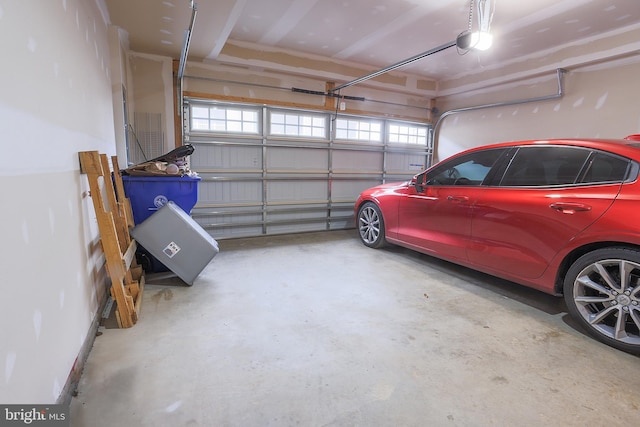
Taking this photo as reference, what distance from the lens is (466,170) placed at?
3.26 meters

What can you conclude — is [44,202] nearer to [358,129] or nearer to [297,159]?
[297,159]

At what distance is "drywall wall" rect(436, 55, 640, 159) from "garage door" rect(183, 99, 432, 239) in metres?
1.34

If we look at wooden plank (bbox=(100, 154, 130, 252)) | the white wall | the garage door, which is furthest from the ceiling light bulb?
wooden plank (bbox=(100, 154, 130, 252))

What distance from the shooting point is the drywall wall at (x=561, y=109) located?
13.9ft

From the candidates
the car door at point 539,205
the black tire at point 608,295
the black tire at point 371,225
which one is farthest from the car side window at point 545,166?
the black tire at point 371,225

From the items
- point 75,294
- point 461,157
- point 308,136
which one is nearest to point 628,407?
point 461,157

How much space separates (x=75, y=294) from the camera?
178 centimetres

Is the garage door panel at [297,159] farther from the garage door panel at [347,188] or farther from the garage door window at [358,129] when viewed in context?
the garage door window at [358,129]

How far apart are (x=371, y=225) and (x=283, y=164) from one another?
1.96m

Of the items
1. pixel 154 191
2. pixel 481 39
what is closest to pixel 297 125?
pixel 154 191

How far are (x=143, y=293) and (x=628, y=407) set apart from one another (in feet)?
11.4

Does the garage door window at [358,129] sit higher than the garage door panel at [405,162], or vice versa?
the garage door window at [358,129]

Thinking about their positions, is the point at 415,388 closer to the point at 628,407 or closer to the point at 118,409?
the point at 628,407

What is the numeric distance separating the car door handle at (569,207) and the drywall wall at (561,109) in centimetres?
317
